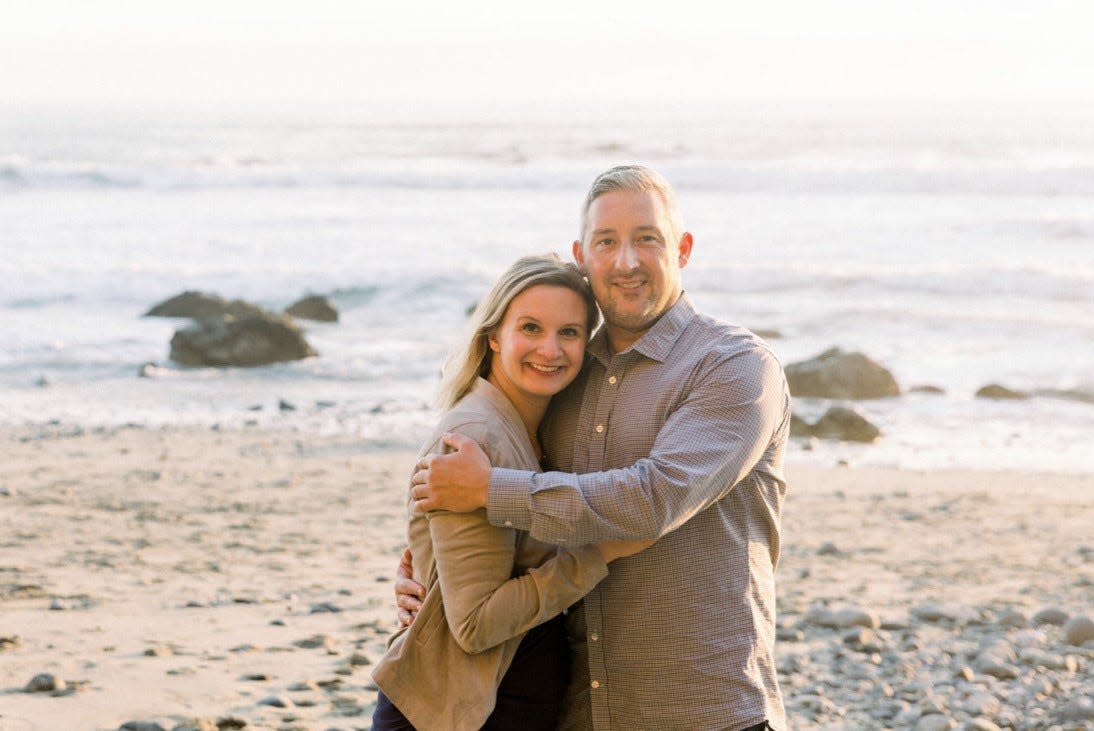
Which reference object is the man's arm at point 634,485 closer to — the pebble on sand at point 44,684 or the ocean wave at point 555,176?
the pebble on sand at point 44,684

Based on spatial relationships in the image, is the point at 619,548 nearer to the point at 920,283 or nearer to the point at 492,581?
the point at 492,581

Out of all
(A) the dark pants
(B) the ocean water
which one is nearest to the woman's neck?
(A) the dark pants

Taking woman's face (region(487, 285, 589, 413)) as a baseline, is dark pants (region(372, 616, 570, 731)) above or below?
below

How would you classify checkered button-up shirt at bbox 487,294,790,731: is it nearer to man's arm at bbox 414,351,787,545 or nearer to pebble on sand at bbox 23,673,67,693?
man's arm at bbox 414,351,787,545

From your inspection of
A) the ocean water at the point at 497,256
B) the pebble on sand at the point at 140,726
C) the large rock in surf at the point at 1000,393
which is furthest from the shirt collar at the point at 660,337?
the large rock in surf at the point at 1000,393

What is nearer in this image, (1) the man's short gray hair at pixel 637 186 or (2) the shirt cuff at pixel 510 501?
(2) the shirt cuff at pixel 510 501

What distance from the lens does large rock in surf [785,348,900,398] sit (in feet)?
44.4

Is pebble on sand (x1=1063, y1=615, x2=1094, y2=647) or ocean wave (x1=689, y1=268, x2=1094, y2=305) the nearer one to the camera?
pebble on sand (x1=1063, y1=615, x2=1094, y2=647)

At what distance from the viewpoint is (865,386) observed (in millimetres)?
13641

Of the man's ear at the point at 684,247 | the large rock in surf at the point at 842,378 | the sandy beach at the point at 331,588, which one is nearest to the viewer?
the man's ear at the point at 684,247

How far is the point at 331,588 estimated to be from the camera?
25.0 ft

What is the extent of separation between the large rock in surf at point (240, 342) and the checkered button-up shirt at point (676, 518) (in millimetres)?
12301

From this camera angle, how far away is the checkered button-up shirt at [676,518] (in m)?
3.28

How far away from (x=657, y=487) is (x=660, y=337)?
0.56m
